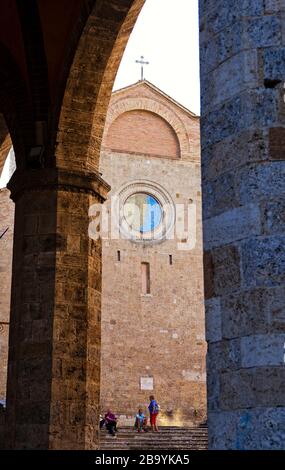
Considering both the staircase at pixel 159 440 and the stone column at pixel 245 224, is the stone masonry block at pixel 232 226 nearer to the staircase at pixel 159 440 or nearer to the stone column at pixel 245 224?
the stone column at pixel 245 224

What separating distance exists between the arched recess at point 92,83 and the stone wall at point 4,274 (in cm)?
1152

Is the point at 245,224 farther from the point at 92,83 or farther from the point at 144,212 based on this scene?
the point at 144,212

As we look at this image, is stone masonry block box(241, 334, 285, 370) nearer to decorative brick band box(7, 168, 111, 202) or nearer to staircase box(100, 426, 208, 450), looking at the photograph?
decorative brick band box(7, 168, 111, 202)

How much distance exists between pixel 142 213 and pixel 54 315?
48.6 ft

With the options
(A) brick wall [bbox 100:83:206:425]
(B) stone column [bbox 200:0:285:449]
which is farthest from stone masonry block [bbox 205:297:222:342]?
(A) brick wall [bbox 100:83:206:425]

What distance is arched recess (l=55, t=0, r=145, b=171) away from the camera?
741cm

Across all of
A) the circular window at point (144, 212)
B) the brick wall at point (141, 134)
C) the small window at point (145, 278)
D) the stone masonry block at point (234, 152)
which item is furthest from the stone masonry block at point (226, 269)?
the brick wall at point (141, 134)

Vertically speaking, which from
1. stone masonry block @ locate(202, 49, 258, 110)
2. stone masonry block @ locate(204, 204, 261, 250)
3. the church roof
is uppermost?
the church roof

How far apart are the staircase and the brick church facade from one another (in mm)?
3232

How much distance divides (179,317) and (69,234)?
14212 millimetres

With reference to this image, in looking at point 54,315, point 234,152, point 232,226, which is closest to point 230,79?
Result: point 234,152

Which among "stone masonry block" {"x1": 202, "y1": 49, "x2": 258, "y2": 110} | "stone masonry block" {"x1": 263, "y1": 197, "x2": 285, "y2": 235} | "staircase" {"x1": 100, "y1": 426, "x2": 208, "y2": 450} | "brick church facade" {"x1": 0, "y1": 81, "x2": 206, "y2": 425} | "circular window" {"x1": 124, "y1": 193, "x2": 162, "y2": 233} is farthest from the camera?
"circular window" {"x1": 124, "y1": 193, "x2": 162, "y2": 233}

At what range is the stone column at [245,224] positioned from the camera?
2988 mm

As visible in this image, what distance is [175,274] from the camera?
21.7 m
